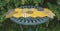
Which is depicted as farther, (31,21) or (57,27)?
(57,27)

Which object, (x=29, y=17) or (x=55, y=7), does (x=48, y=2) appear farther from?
(x=29, y=17)

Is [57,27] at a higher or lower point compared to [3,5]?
lower

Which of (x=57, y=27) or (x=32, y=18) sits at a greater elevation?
(x=32, y=18)

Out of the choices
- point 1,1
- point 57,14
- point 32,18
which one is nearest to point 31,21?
point 32,18

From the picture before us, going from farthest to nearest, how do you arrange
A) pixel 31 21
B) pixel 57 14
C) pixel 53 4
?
pixel 53 4 < pixel 57 14 < pixel 31 21

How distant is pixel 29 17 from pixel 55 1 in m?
1.37

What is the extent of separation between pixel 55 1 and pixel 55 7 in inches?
12.4

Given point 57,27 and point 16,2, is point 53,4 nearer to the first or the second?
point 57,27

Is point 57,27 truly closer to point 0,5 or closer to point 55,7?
point 55,7

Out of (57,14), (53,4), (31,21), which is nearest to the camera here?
(31,21)

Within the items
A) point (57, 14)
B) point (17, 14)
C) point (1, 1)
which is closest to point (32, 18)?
point (17, 14)

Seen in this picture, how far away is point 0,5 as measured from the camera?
12.5 ft

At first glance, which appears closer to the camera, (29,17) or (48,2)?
(29,17)

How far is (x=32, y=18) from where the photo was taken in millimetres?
2936
